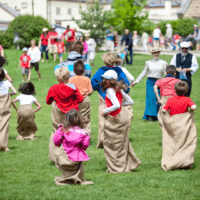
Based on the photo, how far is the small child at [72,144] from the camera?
231 inches

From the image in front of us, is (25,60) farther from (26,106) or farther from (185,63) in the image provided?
(26,106)

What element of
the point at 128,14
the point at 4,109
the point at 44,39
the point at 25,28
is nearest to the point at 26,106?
the point at 4,109

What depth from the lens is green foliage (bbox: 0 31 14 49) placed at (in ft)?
111

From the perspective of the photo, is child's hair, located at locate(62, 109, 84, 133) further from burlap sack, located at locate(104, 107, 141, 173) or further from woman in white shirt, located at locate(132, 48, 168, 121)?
woman in white shirt, located at locate(132, 48, 168, 121)

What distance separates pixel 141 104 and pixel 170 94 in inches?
272

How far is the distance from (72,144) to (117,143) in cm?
100

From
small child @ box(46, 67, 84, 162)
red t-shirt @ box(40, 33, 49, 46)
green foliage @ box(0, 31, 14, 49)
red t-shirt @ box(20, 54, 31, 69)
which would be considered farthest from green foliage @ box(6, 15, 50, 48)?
small child @ box(46, 67, 84, 162)

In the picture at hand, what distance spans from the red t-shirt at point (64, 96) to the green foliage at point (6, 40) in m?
27.8

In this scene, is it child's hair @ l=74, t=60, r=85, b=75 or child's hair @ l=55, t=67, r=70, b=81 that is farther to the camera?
child's hair @ l=74, t=60, r=85, b=75

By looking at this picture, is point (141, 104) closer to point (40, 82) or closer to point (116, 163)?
point (40, 82)

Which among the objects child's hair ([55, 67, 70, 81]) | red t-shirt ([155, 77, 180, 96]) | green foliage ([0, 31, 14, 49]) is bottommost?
green foliage ([0, 31, 14, 49])

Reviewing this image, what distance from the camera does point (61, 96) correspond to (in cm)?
716

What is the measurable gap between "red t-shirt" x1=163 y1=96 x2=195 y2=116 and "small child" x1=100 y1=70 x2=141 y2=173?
3.00ft

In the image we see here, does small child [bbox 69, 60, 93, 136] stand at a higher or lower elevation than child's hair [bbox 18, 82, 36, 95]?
higher
